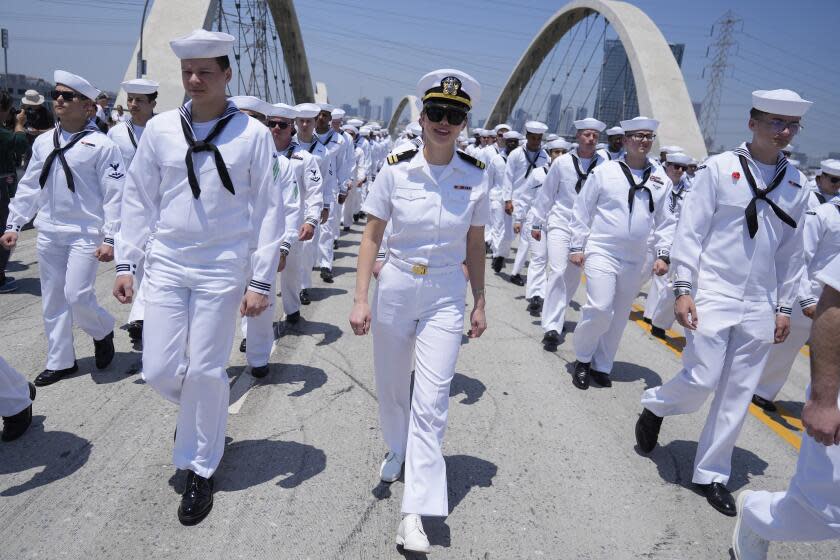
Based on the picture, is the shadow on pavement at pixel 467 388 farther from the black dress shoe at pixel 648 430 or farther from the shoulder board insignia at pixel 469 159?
the shoulder board insignia at pixel 469 159

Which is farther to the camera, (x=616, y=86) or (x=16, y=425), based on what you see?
(x=616, y=86)

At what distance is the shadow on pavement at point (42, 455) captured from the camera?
346 centimetres

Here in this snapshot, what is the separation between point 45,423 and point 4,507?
1049 millimetres

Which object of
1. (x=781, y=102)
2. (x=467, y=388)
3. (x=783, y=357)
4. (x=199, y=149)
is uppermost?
(x=781, y=102)

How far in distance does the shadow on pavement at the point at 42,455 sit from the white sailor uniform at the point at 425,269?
2052mm

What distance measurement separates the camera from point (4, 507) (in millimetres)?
3156

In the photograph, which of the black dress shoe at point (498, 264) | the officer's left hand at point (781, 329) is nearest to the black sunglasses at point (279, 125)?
the officer's left hand at point (781, 329)

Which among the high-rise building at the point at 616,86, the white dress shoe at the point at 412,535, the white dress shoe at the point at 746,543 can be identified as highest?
the high-rise building at the point at 616,86

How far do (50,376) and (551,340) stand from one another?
4837mm

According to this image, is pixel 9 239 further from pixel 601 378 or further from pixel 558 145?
pixel 558 145

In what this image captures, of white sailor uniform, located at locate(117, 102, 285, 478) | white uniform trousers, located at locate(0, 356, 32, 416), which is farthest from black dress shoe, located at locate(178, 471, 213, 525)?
white uniform trousers, located at locate(0, 356, 32, 416)

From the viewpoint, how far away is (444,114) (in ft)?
10.1

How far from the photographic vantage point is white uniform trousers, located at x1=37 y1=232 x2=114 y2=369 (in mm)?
4809

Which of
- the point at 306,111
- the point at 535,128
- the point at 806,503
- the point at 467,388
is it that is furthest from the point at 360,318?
the point at 535,128
